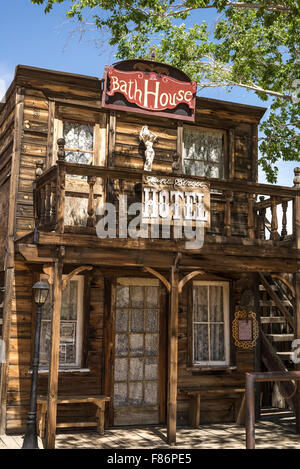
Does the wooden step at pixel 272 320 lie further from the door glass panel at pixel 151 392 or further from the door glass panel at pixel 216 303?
the door glass panel at pixel 151 392

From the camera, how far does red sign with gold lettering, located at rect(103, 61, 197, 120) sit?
35.6 ft

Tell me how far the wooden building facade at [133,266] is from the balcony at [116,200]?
0.02 m

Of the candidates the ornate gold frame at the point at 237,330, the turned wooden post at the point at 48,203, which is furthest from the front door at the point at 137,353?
the turned wooden post at the point at 48,203

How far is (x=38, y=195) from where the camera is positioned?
385 inches

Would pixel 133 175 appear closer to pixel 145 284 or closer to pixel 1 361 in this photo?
pixel 145 284

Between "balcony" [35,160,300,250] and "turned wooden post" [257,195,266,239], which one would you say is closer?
"balcony" [35,160,300,250]

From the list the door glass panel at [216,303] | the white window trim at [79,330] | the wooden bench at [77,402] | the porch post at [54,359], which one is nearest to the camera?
the porch post at [54,359]

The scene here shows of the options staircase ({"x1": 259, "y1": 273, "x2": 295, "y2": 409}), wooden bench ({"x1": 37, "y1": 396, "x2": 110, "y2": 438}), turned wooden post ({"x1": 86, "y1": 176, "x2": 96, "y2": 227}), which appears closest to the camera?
turned wooden post ({"x1": 86, "y1": 176, "x2": 96, "y2": 227})

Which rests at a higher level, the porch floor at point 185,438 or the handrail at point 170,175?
the handrail at point 170,175

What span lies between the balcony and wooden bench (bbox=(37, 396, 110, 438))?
3021 millimetres

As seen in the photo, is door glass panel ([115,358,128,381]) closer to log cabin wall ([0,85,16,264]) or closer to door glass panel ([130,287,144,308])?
door glass panel ([130,287,144,308])

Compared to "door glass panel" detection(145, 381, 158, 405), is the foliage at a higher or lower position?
higher

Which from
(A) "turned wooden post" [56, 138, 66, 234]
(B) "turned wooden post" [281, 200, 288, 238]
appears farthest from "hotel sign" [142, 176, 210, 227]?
(B) "turned wooden post" [281, 200, 288, 238]

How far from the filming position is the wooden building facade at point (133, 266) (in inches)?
362
